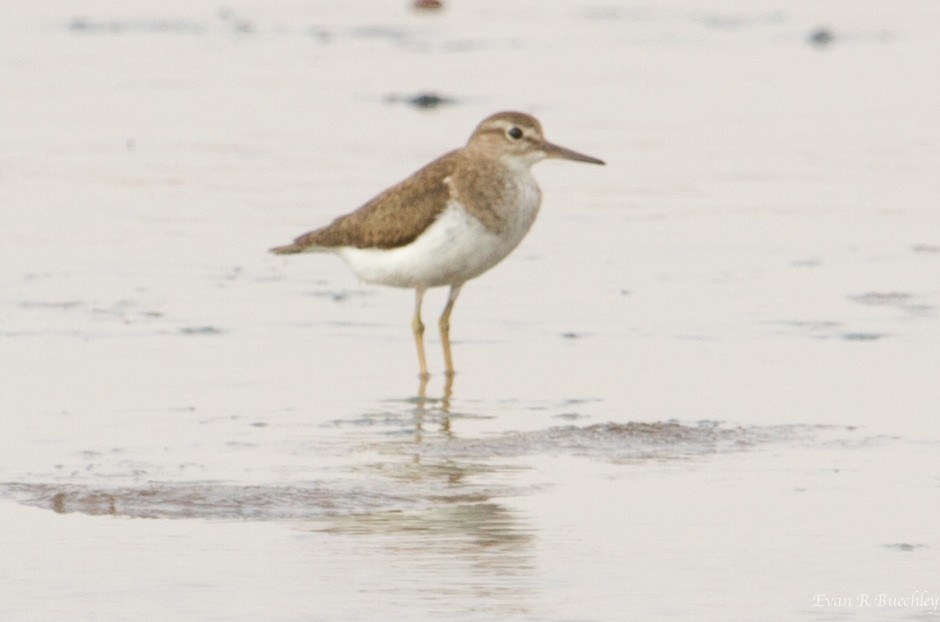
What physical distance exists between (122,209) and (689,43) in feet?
40.0

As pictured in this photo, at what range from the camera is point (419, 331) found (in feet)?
35.6

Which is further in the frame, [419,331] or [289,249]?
[289,249]

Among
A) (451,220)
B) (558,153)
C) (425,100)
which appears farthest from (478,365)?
(425,100)

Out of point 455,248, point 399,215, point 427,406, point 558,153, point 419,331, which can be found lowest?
point 427,406

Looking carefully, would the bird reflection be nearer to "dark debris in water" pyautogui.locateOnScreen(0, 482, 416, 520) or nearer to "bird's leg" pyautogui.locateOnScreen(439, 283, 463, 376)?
"bird's leg" pyautogui.locateOnScreen(439, 283, 463, 376)

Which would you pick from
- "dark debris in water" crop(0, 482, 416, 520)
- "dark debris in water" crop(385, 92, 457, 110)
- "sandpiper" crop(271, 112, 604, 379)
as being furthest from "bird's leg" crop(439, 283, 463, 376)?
"dark debris in water" crop(385, 92, 457, 110)

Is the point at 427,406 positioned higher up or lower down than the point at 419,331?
lower down

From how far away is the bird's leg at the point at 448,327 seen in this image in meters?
10.4

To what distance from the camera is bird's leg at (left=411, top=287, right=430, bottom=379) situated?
34.3 feet

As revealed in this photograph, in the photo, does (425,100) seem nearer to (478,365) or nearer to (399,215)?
(399,215)

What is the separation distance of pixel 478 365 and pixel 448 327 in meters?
0.31

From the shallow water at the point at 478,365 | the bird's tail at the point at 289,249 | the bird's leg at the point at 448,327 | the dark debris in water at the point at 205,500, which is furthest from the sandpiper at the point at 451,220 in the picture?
the dark debris in water at the point at 205,500

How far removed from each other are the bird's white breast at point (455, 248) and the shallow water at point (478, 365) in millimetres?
379

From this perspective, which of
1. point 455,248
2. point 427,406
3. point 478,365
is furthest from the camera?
point 455,248
